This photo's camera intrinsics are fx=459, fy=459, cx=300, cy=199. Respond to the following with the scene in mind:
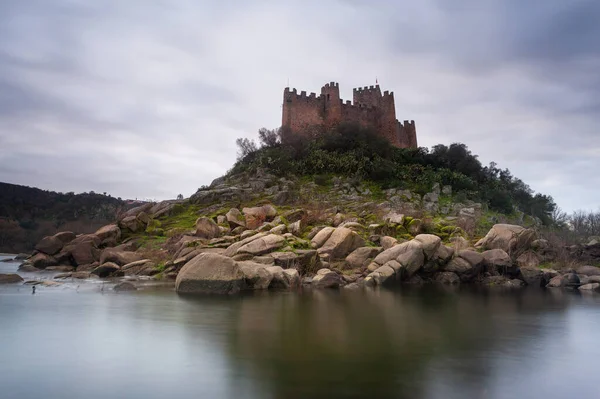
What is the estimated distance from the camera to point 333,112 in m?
54.2

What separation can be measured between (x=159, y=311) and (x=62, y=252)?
1895 cm

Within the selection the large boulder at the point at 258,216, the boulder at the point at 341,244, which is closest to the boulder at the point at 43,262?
the large boulder at the point at 258,216

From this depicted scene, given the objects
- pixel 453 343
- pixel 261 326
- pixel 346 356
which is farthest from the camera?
pixel 261 326

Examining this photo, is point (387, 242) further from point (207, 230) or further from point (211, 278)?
point (211, 278)

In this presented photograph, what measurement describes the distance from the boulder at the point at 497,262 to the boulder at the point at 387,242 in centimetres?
452

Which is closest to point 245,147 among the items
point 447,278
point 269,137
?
point 269,137

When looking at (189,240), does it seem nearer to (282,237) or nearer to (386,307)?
(282,237)

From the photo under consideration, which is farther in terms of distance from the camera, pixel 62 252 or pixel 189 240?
pixel 62 252

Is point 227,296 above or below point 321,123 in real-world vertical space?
below

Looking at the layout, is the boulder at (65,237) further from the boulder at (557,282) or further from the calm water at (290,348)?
the boulder at (557,282)

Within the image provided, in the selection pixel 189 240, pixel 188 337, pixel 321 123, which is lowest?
pixel 188 337

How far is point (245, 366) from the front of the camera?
27.3 ft

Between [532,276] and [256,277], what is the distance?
47.2 ft

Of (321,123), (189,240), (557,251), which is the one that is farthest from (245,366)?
(321,123)
